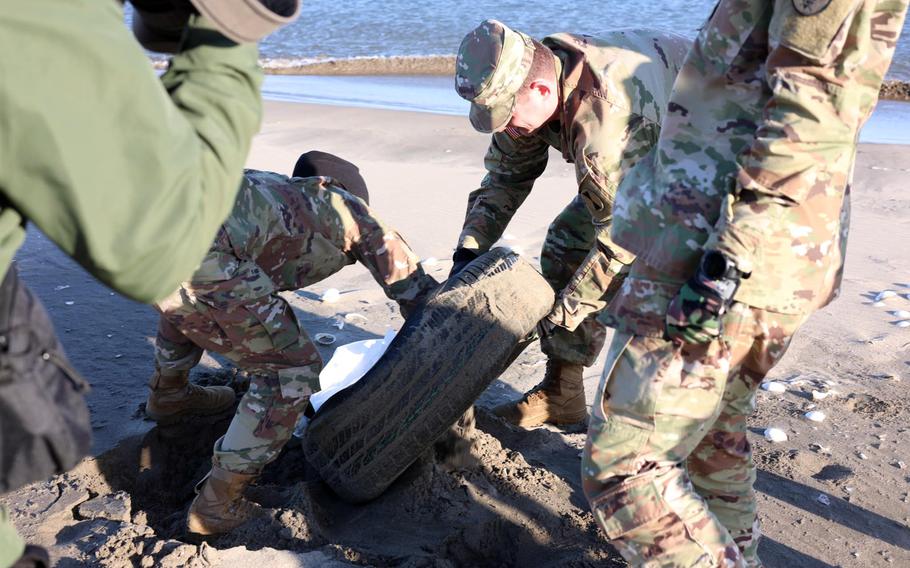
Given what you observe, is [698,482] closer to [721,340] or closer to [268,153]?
[721,340]

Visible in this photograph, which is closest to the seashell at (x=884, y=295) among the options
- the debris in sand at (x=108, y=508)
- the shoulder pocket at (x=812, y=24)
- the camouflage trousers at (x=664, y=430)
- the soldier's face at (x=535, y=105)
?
the soldier's face at (x=535, y=105)

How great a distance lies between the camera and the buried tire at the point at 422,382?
3211 millimetres

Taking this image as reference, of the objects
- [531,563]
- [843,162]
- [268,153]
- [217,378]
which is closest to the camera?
[843,162]

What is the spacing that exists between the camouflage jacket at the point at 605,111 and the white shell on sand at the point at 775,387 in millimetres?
1142

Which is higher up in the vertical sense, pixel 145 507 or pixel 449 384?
pixel 449 384

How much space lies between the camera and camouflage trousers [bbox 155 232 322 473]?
→ 3115 mm

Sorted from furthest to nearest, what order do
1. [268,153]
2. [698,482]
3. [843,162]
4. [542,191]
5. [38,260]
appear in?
1. [268,153]
2. [542,191]
3. [38,260]
4. [698,482]
5. [843,162]

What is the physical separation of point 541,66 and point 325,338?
73.7 inches

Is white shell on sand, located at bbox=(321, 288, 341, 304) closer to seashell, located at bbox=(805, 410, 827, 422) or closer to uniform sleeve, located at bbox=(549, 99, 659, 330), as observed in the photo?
uniform sleeve, located at bbox=(549, 99, 659, 330)

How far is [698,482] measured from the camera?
8.30ft

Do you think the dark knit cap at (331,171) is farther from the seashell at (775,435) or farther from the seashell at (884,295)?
the seashell at (884,295)

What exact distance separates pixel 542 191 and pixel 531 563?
14.0ft

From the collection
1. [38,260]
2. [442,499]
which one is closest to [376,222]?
[442,499]

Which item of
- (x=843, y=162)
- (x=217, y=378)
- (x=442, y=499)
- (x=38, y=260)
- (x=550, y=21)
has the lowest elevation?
(x=550, y=21)
